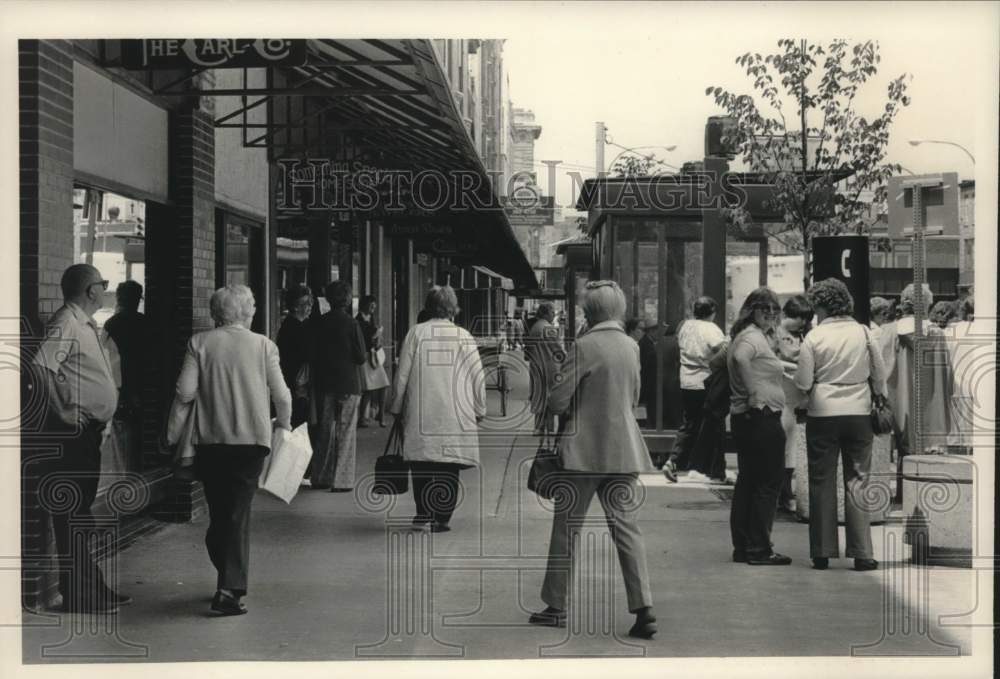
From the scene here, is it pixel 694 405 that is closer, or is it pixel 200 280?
pixel 200 280

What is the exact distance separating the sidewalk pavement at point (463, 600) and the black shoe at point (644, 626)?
7cm

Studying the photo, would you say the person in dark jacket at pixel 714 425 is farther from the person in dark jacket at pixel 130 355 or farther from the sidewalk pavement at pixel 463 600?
the person in dark jacket at pixel 130 355

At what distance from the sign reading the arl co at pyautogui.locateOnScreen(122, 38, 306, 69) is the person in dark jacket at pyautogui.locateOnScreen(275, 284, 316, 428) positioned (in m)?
3.60

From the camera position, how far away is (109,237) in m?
8.71

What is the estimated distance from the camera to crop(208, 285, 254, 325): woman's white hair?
7.27 m

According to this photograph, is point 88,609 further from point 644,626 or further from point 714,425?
point 714,425

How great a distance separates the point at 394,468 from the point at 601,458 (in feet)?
9.45

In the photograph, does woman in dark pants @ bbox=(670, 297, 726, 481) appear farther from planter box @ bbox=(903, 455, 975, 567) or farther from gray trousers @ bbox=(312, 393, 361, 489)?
planter box @ bbox=(903, 455, 975, 567)

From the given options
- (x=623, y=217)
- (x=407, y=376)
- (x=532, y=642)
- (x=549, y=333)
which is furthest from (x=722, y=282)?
(x=532, y=642)

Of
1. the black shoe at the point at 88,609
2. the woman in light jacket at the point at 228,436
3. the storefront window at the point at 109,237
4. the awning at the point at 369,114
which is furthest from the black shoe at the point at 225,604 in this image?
the awning at the point at 369,114

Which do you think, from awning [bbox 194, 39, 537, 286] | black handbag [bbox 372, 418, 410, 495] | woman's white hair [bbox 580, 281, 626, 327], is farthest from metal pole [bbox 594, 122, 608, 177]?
woman's white hair [bbox 580, 281, 626, 327]

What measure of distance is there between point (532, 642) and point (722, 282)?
749 cm

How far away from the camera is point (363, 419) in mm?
18109

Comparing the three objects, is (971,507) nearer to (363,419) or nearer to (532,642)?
(532,642)
